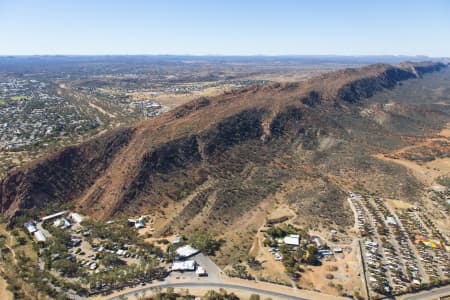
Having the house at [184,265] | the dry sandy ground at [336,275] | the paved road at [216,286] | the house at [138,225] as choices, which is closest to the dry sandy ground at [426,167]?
the dry sandy ground at [336,275]

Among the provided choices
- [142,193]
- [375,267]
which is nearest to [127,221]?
[142,193]

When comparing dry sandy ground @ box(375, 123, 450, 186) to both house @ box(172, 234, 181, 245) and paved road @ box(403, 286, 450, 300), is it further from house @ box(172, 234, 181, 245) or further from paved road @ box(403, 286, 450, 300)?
house @ box(172, 234, 181, 245)

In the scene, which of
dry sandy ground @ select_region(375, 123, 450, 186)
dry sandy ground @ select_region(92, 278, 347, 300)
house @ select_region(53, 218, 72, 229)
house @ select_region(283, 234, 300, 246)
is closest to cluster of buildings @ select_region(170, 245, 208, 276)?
dry sandy ground @ select_region(92, 278, 347, 300)

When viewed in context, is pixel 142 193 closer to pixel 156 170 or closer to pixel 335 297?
pixel 156 170

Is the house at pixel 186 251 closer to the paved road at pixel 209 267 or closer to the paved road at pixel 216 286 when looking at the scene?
the paved road at pixel 209 267

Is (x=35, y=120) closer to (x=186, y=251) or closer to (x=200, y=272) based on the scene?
(x=186, y=251)
